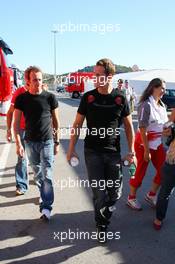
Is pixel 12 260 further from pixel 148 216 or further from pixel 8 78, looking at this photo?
pixel 8 78

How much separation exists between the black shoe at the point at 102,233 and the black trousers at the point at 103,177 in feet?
0.40

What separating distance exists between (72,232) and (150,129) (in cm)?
161

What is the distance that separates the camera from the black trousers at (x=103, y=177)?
3.72 m

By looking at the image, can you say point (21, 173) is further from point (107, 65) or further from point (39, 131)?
point (107, 65)

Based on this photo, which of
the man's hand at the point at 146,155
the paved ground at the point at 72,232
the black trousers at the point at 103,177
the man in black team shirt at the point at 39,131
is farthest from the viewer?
the man's hand at the point at 146,155

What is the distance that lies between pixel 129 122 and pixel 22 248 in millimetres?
1742

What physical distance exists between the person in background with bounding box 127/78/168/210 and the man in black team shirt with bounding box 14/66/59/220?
114 cm

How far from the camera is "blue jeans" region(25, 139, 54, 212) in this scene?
169 inches

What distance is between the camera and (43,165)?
4305 millimetres

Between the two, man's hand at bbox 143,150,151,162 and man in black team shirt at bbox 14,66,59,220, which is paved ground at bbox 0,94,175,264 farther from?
man's hand at bbox 143,150,151,162

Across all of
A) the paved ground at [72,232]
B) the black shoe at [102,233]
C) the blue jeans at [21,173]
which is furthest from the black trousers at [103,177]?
the blue jeans at [21,173]

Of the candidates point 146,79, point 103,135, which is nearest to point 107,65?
point 103,135

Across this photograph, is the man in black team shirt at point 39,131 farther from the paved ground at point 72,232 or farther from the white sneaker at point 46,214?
the paved ground at point 72,232

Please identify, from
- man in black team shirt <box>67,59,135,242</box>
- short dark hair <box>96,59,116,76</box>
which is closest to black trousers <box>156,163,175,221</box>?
man in black team shirt <box>67,59,135,242</box>
